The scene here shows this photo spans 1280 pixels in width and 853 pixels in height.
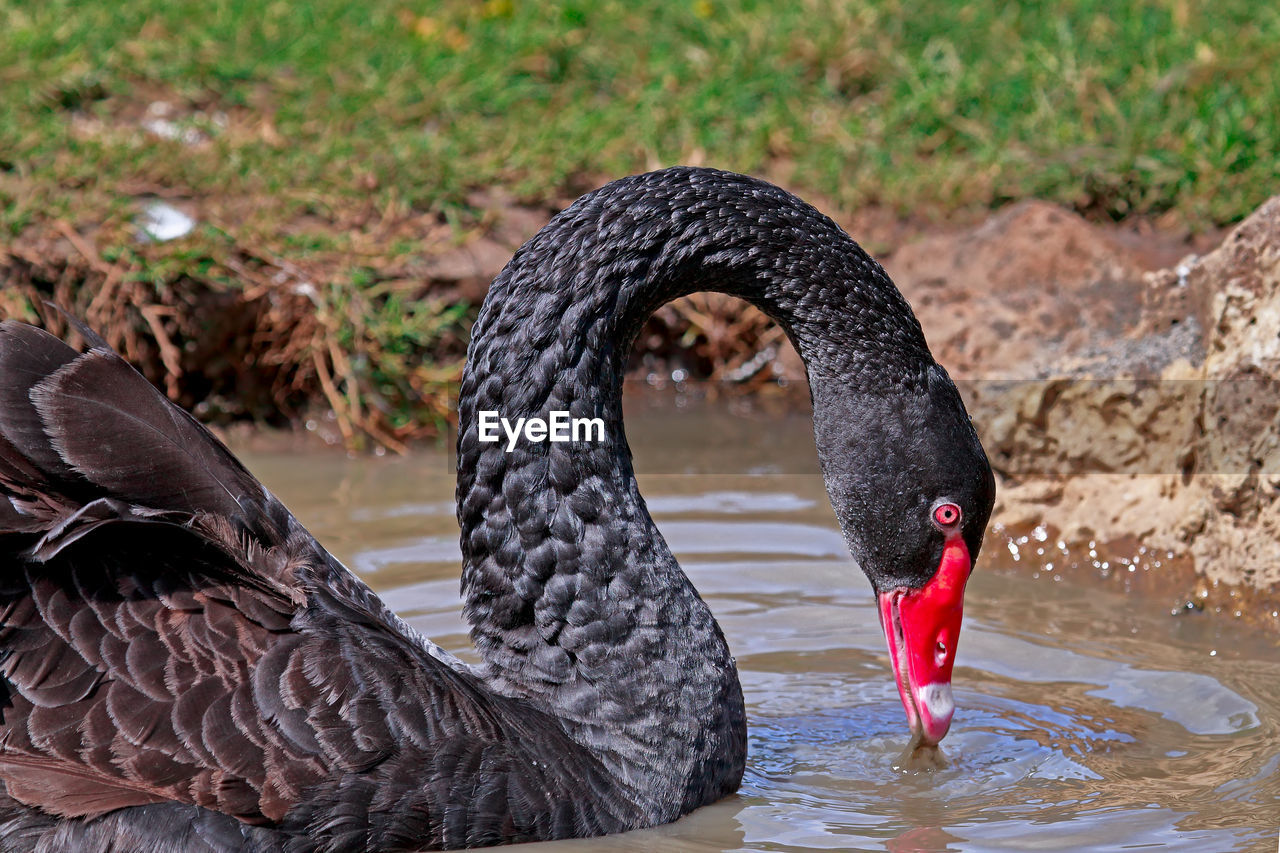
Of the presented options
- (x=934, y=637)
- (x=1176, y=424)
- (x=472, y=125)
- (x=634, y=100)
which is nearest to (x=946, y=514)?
(x=934, y=637)

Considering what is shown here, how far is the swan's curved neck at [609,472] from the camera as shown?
3139 millimetres

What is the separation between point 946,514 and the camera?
10.4 feet

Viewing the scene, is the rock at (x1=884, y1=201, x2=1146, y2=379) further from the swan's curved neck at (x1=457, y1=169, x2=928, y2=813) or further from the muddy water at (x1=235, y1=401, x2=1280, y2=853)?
the swan's curved neck at (x1=457, y1=169, x2=928, y2=813)

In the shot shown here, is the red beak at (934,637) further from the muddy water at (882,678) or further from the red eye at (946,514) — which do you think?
the muddy water at (882,678)

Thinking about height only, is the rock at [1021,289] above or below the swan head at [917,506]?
above

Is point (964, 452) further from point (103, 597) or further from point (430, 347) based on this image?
point (430, 347)

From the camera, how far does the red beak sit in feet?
10.5

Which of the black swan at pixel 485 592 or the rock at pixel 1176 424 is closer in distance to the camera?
the black swan at pixel 485 592

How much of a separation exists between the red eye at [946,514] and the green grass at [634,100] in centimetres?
369

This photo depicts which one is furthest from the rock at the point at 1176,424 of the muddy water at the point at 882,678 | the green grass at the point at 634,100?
the green grass at the point at 634,100

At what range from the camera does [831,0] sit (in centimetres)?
840

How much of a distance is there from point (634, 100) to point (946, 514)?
4.98 meters

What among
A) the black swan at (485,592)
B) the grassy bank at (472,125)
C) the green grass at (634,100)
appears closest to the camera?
the black swan at (485,592)

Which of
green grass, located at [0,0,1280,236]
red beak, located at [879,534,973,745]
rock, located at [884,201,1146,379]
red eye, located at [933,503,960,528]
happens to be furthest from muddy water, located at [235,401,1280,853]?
green grass, located at [0,0,1280,236]
